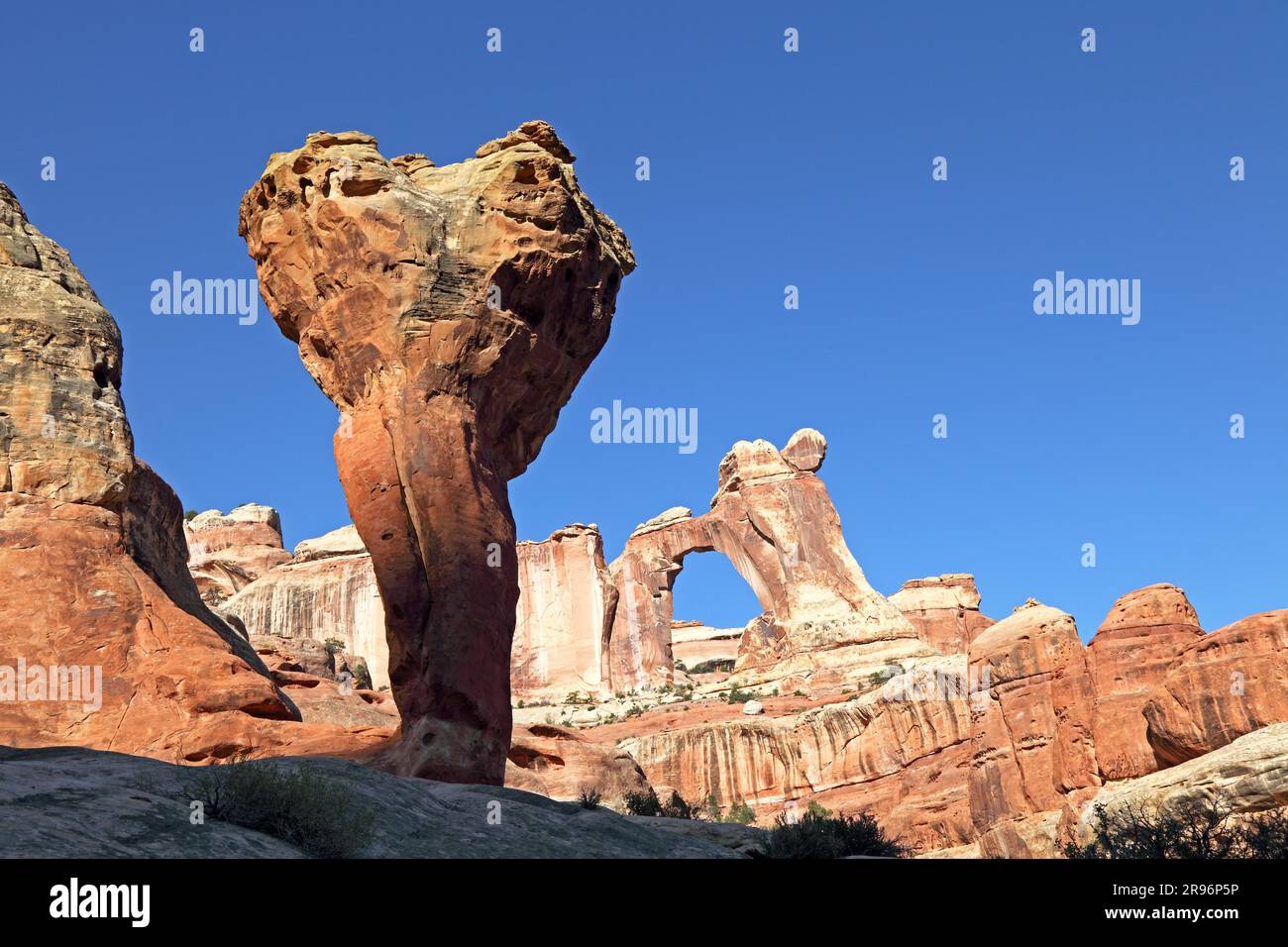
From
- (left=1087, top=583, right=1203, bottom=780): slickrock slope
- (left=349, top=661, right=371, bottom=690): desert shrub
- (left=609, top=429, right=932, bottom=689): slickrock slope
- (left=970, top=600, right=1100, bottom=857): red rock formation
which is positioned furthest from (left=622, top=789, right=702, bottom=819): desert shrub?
(left=609, top=429, right=932, bottom=689): slickrock slope

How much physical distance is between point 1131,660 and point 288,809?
24309mm

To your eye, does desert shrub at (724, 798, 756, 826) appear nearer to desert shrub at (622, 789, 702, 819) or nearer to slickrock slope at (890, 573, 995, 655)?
desert shrub at (622, 789, 702, 819)

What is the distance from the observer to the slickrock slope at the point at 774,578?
60.3 m

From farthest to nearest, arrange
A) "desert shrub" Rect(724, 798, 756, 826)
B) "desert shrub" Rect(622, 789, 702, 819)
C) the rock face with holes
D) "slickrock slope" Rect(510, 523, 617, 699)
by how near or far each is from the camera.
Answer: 1. "slickrock slope" Rect(510, 523, 617, 699)
2. "desert shrub" Rect(724, 798, 756, 826)
3. "desert shrub" Rect(622, 789, 702, 819)
4. the rock face with holes

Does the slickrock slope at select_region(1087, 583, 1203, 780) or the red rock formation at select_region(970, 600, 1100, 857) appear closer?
the slickrock slope at select_region(1087, 583, 1203, 780)

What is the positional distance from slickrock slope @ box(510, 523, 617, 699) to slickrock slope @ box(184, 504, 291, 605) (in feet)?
52.0

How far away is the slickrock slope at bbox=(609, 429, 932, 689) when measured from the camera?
60.3 m

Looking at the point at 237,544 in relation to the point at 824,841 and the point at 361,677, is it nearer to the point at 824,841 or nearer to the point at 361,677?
the point at 361,677

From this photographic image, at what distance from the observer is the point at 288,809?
33.5 feet

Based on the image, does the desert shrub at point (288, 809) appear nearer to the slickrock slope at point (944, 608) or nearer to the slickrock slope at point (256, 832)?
the slickrock slope at point (256, 832)

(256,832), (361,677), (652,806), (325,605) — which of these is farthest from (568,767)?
(325,605)

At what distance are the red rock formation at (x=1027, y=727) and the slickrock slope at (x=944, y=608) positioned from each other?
37000mm
